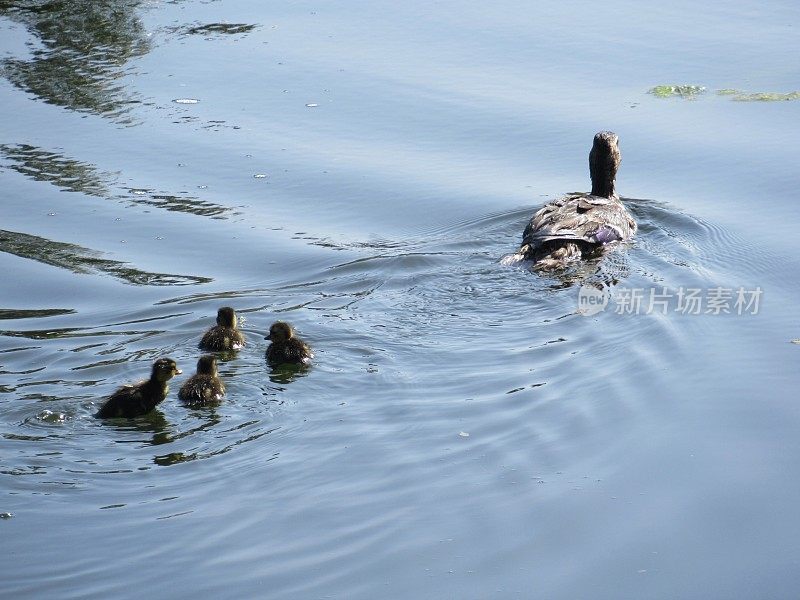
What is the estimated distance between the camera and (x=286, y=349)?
8102 millimetres

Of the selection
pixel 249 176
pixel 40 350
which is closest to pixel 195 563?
pixel 40 350

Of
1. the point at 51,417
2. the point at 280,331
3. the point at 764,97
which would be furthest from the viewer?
the point at 764,97

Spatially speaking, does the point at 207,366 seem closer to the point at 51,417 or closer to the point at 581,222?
the point at 51,417

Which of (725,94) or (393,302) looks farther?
(725,94)

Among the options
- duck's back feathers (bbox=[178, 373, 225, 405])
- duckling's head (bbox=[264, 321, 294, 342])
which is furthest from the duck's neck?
duck's back feathers (bbox=[178, 373, 225, 405])

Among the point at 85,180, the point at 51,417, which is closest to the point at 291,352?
the point at 51,417

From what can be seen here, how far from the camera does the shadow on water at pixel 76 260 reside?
945 centimetres

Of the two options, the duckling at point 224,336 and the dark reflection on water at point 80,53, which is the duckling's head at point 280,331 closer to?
the duckling at point 224,336

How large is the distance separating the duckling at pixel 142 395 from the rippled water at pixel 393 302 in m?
0.10

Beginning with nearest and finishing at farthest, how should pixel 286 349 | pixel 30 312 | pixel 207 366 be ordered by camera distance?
pixel 207 366, pixel 286 349, pixel 30 312

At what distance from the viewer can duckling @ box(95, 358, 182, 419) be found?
24.5 feet

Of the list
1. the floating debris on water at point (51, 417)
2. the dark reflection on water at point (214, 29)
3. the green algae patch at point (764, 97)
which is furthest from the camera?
the dark reflection on water at point (214, 29)

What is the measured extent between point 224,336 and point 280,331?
0.38m

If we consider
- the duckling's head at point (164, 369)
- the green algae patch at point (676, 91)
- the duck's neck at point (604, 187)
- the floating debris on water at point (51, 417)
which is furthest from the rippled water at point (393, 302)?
the duck's neck at point (604, 187)
